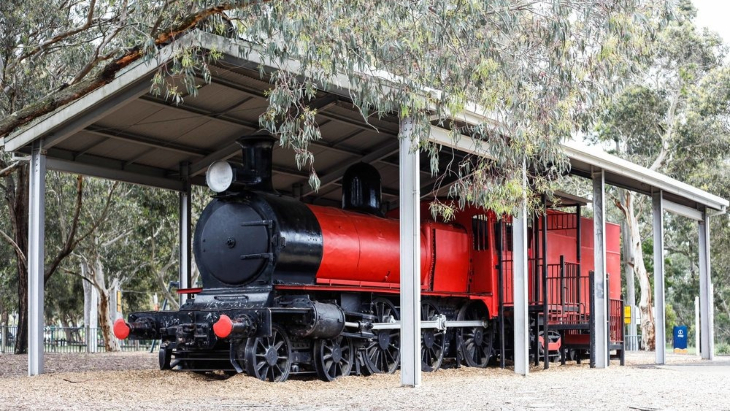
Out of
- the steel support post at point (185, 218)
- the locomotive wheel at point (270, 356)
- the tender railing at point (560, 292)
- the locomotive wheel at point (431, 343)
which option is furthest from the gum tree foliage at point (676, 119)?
the locomotive wheel at point (270, 356)

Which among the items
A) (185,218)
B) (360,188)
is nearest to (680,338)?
(360,188)

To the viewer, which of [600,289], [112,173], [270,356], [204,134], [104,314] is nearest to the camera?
[270,356]

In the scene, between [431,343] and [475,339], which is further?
[475,339]

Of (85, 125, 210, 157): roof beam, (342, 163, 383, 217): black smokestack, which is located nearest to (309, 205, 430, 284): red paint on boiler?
(342, 163, 383, 217): black smokestack

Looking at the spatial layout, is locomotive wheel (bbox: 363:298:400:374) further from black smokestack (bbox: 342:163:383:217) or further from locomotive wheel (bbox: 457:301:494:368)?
locomotive wheel (bbox: 457:301:494:368)

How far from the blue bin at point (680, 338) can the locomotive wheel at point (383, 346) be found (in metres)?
15.3

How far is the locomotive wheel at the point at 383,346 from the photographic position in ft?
46.5

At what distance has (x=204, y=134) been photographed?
15.1m

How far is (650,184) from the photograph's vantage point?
18.4m

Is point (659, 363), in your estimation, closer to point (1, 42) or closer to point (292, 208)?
point (292, 208)

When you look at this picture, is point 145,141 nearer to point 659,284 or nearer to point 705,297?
point 659,284

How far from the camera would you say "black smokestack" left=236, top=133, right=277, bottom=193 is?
12.8 meters

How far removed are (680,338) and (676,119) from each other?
27.0ft

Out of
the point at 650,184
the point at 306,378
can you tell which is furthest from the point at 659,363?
the point at 306,378
